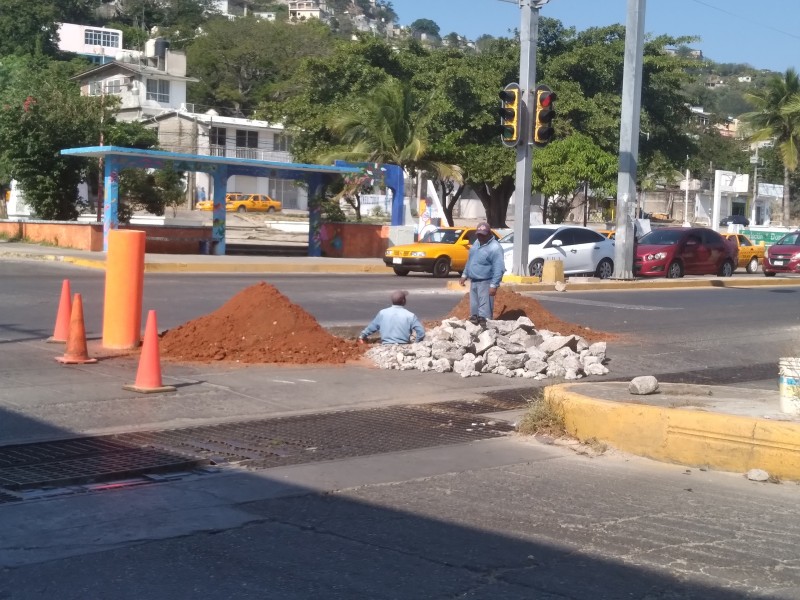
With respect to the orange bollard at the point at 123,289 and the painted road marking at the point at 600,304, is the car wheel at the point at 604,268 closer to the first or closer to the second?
the painted road marking at the point at 600,304

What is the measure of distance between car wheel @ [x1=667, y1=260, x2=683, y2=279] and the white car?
7.23 ft

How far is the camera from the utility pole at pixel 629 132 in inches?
1034

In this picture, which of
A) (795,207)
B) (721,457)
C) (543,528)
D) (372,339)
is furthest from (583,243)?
(795,207)

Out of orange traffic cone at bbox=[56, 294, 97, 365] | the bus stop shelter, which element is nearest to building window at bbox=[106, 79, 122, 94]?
the bus stop shelter

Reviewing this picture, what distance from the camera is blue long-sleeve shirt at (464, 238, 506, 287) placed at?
46.2 feet

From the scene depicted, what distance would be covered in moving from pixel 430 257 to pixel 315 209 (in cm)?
863

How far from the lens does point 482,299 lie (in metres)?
14.3

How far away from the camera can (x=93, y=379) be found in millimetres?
10648

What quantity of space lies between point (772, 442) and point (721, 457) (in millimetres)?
412

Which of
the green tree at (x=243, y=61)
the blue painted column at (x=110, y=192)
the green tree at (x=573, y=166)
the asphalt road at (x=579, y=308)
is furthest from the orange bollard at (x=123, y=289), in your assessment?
the green tree at (x=243, y=61)

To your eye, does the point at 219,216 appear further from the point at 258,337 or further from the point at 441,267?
the point at 258,337

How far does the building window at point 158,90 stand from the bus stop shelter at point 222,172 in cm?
4078

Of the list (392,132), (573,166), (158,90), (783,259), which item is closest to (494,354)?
(783,259)

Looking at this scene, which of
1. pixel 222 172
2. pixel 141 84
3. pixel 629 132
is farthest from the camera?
pixel 141 84
